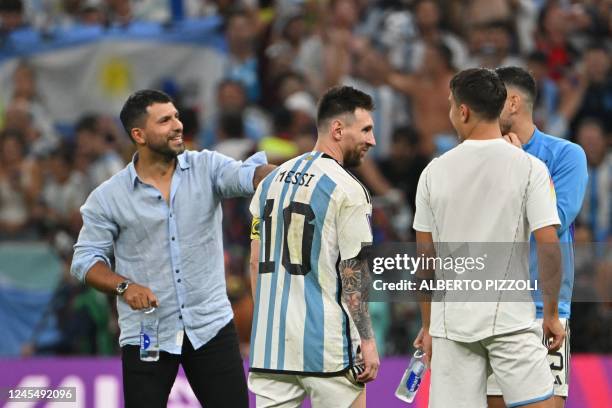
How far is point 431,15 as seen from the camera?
13.5 meters

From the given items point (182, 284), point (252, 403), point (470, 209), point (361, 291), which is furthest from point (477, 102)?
point (252, 403)

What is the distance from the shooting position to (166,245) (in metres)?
6.98

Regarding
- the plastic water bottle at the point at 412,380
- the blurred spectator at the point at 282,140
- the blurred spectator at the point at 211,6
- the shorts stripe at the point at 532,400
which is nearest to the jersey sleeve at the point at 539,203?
the shorts stripe at the point at 532,400

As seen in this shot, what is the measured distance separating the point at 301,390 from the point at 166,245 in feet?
4.10

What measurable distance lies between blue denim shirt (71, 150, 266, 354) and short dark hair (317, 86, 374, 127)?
0.73 metres

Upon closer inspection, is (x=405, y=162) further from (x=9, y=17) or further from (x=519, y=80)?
(x=519, y=80)

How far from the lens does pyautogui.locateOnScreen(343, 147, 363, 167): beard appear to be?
638 centimetres

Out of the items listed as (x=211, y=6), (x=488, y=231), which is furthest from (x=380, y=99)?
(x=488, y=231)

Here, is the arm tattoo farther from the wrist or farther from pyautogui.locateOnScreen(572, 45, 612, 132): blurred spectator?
pyautogui.locateOnScreen(572, 45, 612, 132): blurred spectator

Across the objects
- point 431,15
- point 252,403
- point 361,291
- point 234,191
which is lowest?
point 252,403

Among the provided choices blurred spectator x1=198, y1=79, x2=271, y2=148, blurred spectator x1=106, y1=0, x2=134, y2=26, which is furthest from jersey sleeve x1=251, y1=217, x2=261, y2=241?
blurred spectator x1=106, y1=0, x2=134, y2=26

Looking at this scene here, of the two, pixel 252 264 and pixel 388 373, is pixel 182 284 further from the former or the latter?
pixel 388 373

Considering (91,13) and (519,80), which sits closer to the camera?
(519,80)

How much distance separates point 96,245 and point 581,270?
17.4 ft
